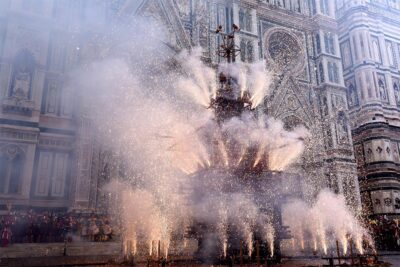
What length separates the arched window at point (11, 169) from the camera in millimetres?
13094

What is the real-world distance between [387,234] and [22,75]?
63.9 feet

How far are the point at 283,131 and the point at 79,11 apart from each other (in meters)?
13.4

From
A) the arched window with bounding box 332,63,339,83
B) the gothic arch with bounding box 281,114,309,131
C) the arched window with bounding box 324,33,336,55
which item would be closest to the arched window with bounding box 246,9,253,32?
the arched window with bounding box 324,33,336,55

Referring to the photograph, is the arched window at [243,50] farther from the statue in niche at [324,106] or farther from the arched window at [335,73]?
the arched window at [335,73]

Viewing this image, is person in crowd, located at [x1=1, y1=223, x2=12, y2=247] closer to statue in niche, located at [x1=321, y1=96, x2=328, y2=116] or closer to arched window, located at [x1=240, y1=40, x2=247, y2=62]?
arched window, located at [x1=240, y1=40, x2=247, y2=62]

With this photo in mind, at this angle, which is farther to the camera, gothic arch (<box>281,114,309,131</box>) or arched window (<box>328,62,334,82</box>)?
arched window (<box>328,62,334,82</box>)

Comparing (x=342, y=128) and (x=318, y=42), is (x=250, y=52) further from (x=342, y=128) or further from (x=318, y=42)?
(x=342, y=128)

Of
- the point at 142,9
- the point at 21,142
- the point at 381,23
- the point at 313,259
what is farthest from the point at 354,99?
the point at 21,142

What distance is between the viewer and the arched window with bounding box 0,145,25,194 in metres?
13.1

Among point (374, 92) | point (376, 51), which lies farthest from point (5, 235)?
point (376, 51)

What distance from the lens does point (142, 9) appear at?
19078mm

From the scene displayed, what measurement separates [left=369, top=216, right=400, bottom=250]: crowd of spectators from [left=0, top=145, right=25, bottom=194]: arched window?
17.8 m

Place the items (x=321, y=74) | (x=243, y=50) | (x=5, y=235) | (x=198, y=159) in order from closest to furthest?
(x=5, y=235)
(x=198, y=159)
(x=243, y=50)
(x=321, y=74)

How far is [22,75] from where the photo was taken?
1457 centimetres
